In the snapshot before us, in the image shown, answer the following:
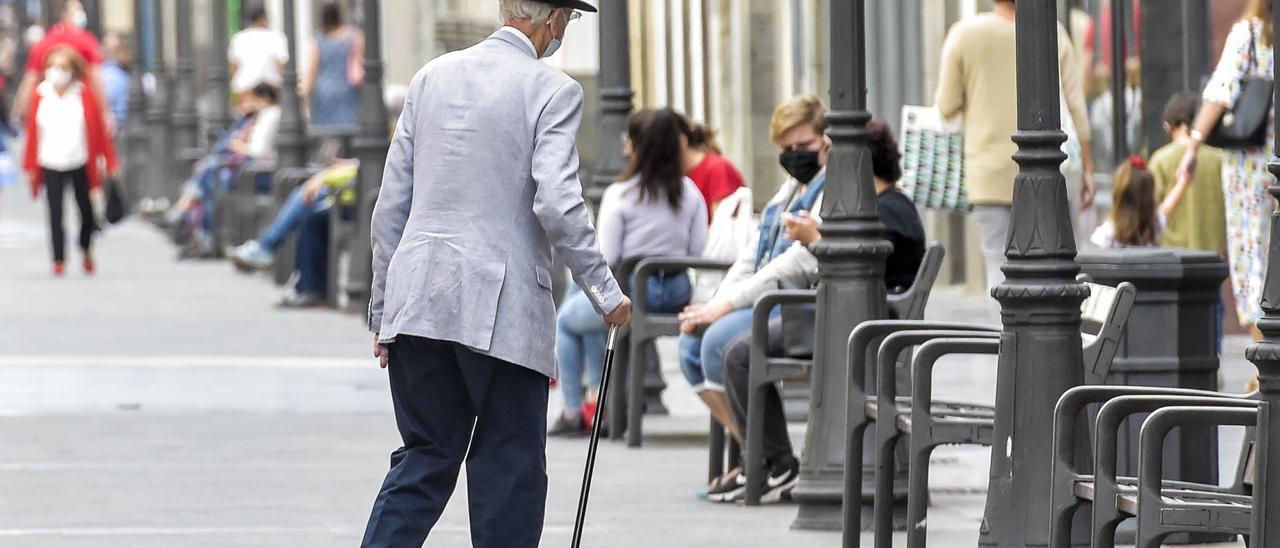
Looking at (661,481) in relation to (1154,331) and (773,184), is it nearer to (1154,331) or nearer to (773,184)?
(1154,331)

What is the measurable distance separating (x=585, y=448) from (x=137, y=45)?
2507 centimetres

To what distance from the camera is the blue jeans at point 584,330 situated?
10945mm

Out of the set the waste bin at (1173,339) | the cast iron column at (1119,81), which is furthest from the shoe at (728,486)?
the cast iron column at (1119,81)

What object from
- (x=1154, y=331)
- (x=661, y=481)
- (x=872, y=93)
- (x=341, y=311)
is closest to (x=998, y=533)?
(x=1154, y=331)

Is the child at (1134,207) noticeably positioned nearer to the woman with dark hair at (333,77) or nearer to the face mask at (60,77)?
the face mask at (60,77)

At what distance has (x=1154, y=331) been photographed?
798cm

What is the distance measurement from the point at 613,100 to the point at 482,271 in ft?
19.7

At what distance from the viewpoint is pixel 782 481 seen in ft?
30.8

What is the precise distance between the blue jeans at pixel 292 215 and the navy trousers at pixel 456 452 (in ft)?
39.7

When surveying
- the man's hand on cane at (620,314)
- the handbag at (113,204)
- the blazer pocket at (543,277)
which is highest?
the blazer pocket at (543,277)

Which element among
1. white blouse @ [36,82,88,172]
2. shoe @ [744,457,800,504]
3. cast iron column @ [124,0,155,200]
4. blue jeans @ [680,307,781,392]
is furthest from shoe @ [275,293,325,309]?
cast iron column @ [124,0,155,200]

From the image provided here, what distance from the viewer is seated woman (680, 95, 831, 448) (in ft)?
31.0

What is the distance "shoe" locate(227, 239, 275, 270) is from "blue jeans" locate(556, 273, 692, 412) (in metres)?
8.66

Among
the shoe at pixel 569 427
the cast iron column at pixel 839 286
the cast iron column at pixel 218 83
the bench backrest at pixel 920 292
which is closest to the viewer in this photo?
the cast iron column at pixel 839 286
